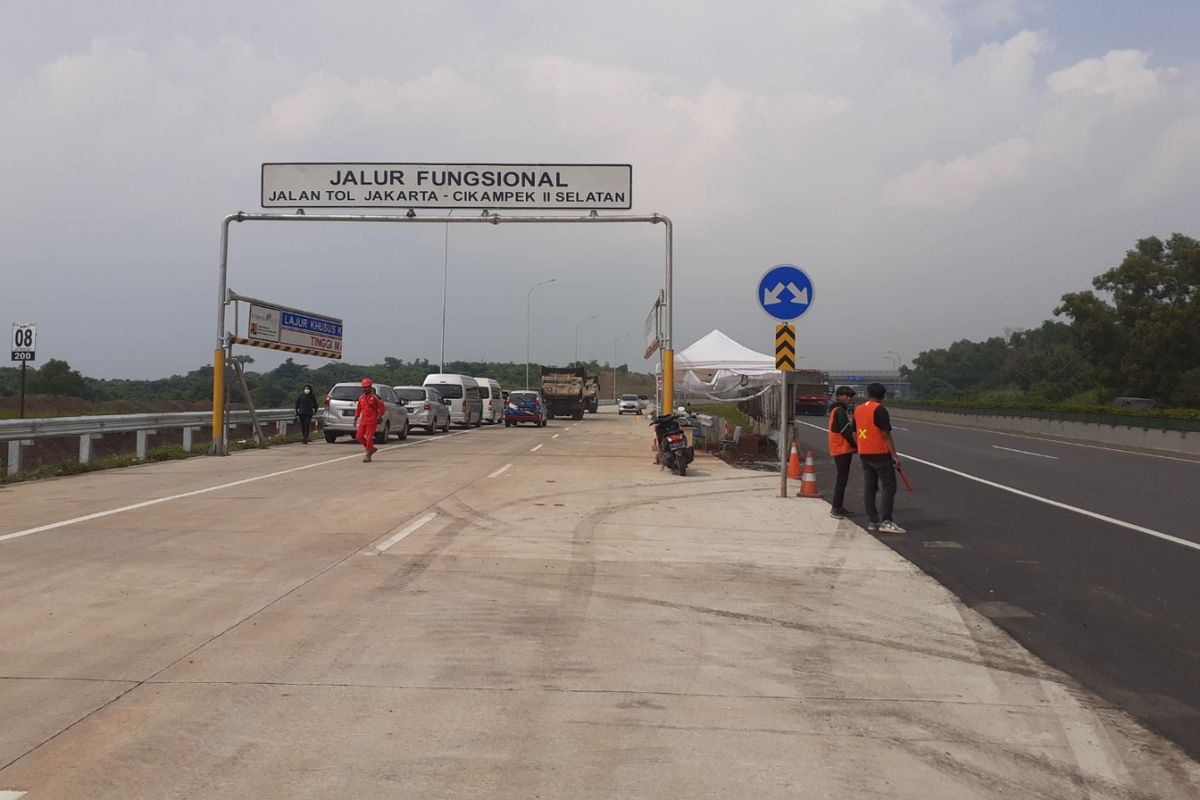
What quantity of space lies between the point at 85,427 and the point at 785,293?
45.0 feet

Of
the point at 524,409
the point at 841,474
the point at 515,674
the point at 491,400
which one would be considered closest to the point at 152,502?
the point at 841,474

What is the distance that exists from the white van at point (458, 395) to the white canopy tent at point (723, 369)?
895cm

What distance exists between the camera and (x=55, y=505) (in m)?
13.0

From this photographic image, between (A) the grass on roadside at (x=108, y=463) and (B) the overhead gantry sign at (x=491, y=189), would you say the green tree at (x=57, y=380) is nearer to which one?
(A) the grass on roadside at (x=108, y=463)

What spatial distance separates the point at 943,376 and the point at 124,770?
135 metres

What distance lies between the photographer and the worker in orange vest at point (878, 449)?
11555 mm

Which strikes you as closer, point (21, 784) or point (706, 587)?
point (21, 784)

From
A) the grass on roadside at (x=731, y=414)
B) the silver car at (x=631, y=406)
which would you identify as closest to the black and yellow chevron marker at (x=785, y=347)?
the grass on roadside at (x=731, y=414)

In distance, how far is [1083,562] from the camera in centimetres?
966

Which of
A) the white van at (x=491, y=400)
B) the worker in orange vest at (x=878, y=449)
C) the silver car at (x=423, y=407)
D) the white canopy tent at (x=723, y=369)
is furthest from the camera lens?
the white van at (x=491, y=400)

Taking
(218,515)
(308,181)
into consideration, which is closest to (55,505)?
(218,515)

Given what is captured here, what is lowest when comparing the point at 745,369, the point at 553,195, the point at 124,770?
the point at 124,770

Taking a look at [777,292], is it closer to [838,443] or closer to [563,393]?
[838,443]

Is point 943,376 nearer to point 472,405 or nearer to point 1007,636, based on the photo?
point 472,405
